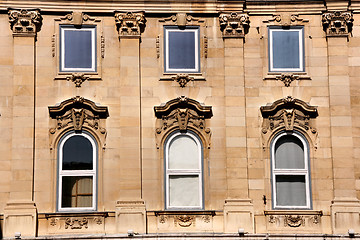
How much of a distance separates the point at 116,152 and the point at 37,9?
17.3 ft

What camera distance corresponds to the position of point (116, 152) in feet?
78.4

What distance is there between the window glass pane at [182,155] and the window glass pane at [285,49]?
3.94 m

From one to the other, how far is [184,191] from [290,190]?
3.41m

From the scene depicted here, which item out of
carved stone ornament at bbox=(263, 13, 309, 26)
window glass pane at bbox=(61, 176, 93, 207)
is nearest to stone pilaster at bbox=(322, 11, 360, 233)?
carved stone ornament at bbox=(263, 13, 309, 26)

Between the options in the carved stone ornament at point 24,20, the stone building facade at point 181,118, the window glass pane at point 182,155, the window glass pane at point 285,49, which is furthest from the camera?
the window glass pane at point 285,49

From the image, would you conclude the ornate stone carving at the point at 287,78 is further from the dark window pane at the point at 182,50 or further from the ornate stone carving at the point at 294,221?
the ornate stone carving at the point at 294,221

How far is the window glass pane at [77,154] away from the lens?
23.9 metres

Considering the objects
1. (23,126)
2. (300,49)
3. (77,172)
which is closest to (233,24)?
(300,49)

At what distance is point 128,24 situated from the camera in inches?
959

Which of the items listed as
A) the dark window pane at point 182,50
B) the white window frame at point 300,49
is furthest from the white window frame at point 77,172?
the white window frame at point 300,49

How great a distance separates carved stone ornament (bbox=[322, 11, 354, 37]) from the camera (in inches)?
968

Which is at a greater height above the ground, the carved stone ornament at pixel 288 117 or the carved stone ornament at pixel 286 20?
the carved stone ornament at pixel 286 20

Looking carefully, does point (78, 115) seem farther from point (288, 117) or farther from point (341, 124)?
point (341, 124)

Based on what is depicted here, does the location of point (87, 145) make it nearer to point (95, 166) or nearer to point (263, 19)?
point (95, 166)
